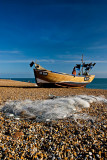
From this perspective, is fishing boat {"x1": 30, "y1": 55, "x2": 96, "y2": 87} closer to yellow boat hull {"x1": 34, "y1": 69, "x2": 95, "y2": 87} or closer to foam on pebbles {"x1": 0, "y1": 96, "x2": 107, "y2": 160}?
yellow boat hull {"x1": 34, "y1": 69, "x2": 95, "y2": 87}

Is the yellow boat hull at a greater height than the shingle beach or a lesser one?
greater

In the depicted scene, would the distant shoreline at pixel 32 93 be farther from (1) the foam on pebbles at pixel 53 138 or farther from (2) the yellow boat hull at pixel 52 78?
(1) the foam on pebbles at pixel 53 138

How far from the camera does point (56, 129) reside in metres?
4.05

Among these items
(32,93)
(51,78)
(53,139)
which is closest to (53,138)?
(53,139)

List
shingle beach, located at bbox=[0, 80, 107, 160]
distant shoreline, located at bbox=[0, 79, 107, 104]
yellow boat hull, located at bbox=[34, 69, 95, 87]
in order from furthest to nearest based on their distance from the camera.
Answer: yellow boat hull, located at bbox=[34, 69, 95, 87]
distant shoreline, located at bbox=[0, 79, 107, 104]
shingle beach, located at bbox=[0, 80, 107, 160]

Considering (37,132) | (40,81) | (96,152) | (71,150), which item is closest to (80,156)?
(71,150)

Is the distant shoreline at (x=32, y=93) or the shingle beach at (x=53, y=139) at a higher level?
the distant shoreline at (x=32, y=93)

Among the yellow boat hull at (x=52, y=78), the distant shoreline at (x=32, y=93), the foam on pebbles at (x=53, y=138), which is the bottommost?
the foam on pebbles at (x=53, y=138)

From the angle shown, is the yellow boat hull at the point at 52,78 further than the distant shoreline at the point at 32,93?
Yes

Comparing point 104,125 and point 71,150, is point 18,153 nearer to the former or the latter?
point 71,150

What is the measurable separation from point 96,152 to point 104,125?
165 centimetres

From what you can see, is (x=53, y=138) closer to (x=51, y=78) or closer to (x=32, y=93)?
(x=32, y=93)

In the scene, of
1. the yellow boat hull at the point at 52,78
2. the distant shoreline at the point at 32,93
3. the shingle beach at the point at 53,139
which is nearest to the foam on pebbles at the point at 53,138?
the shingle beach at the point at 53,139

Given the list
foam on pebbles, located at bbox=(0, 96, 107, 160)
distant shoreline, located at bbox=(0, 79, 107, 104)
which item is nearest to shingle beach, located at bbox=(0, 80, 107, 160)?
foam on pebbles, located at bbox=(0, 96, 107, 160)
